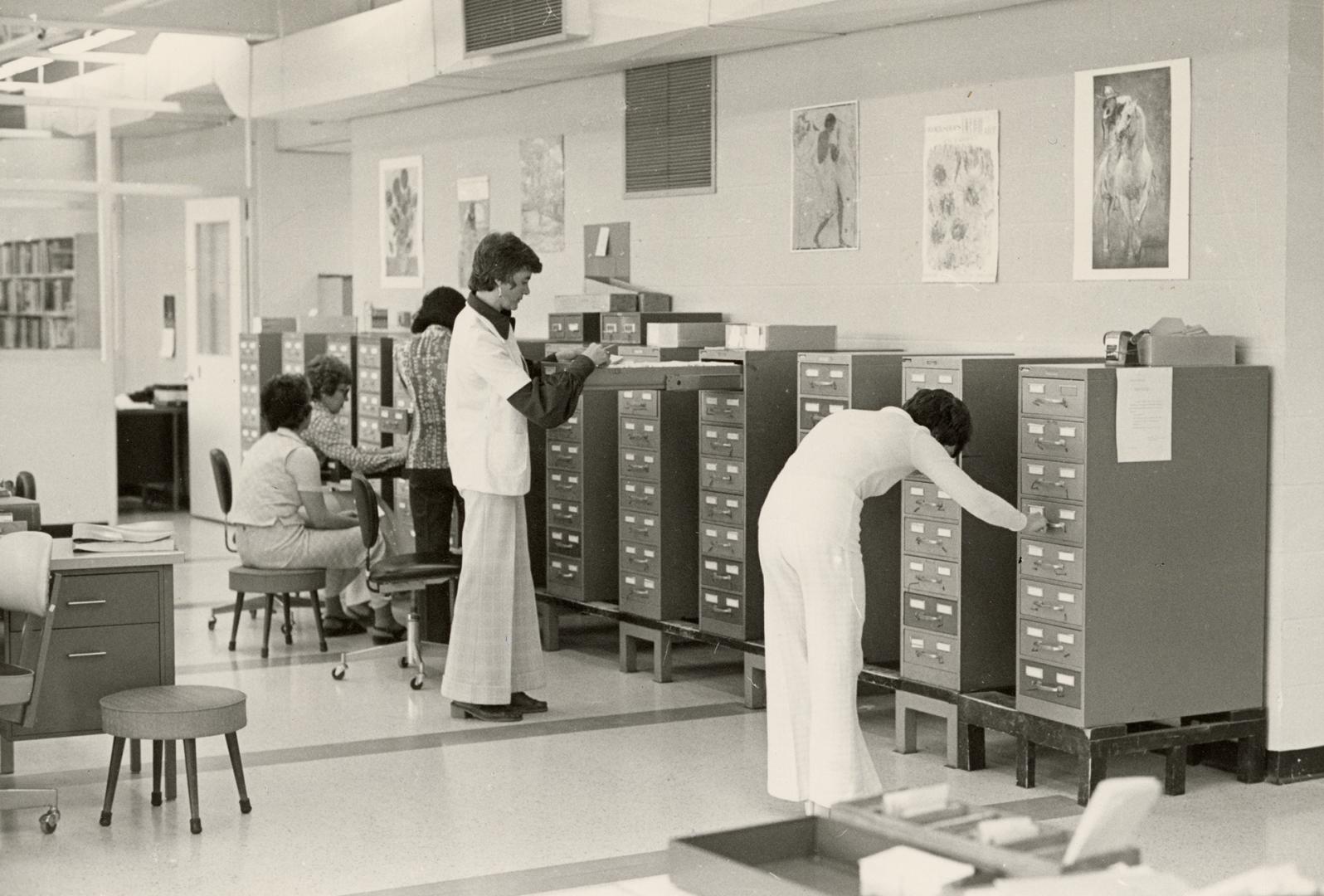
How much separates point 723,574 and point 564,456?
130 cm

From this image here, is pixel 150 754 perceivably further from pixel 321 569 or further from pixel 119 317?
pixel 119 317

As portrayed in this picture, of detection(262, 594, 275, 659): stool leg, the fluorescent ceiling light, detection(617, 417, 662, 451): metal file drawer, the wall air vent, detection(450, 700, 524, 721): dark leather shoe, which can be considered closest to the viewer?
detection(450, 700, 524, 721): dark leather shoe

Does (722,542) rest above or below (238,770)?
above

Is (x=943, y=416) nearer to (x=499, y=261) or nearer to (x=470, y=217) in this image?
(x=499, y=261)

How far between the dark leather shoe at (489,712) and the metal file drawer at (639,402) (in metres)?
1.44

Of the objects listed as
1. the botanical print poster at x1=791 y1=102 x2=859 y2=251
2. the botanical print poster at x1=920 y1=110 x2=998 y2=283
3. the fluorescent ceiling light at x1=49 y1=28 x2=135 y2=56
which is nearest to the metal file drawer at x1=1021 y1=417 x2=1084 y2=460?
the botanical print poster at x1=920 y1=110 x2=998 y2=283

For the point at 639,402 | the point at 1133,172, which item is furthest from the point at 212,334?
the point at 1133,172

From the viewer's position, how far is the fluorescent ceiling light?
37.8 ft

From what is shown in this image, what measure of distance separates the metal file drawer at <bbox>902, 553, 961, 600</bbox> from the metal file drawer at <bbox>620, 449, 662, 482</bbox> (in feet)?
4.98

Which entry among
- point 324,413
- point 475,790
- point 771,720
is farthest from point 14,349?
point 771,720

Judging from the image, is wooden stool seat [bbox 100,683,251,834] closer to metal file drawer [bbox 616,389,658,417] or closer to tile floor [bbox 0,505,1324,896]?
tile floor [bbox 0,505,1324,896]

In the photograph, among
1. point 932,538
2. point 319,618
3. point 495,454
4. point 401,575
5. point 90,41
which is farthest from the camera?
point 90,41

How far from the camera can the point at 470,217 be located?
1012cm

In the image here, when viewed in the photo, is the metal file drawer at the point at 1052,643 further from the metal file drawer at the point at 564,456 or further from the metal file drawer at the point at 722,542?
the metal file drawer at the point at 564,456
